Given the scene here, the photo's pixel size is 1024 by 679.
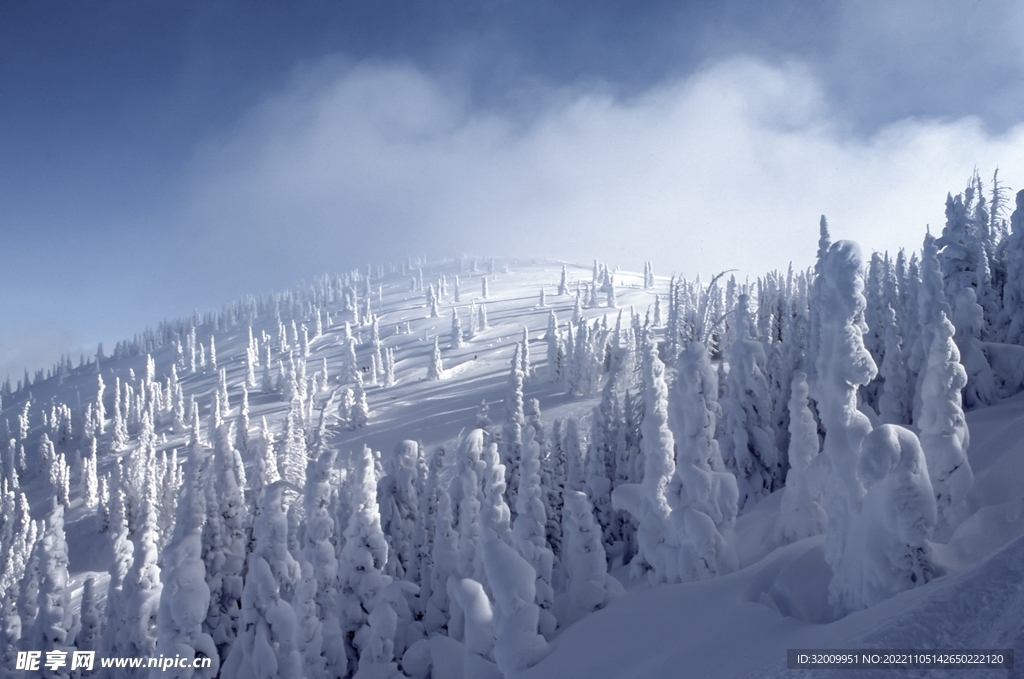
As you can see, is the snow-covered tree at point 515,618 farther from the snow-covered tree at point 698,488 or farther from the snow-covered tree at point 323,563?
the snow-covered tree at point 323,563

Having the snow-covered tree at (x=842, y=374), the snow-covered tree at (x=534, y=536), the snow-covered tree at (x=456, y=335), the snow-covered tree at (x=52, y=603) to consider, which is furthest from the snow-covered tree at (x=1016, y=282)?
the snow-covered tree at (x=456, y=335)

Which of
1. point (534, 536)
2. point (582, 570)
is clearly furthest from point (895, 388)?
point (534, 536)

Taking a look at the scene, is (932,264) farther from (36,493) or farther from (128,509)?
(36,493)

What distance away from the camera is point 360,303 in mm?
→ 184625

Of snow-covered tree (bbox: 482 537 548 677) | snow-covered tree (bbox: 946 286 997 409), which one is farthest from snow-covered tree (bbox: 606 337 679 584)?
snow-covered tree (bbox: 946 286 997 409)

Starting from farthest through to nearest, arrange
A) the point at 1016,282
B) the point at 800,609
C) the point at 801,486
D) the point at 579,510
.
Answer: the point at 1016,282, the point at 579,510, the point at 801,486, the point at 800,609

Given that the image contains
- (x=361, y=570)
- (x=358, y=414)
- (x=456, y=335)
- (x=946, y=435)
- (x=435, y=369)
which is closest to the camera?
(x=946, y=435)

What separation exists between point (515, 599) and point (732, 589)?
4545 mm

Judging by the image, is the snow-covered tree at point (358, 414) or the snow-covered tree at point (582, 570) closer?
the snow-covered tree at point (582, 570)

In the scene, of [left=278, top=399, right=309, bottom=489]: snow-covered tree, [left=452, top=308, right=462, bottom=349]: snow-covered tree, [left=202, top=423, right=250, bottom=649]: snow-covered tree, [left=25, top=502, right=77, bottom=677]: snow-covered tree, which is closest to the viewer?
[left=202, top=423, right=250, bottom=649]: snow-covered tree

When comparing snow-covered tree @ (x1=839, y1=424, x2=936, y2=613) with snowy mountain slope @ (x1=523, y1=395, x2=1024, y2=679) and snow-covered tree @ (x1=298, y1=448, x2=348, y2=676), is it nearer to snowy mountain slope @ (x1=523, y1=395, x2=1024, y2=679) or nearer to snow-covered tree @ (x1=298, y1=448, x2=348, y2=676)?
snowy mountain slope @ (x1=523, y1=395, x2=1024, y2=679)

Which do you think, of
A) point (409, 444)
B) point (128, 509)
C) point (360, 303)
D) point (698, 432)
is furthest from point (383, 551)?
point (360, 303)

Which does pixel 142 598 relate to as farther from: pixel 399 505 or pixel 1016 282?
pixel 1016 282

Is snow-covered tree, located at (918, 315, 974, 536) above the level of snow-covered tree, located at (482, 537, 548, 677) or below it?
above
